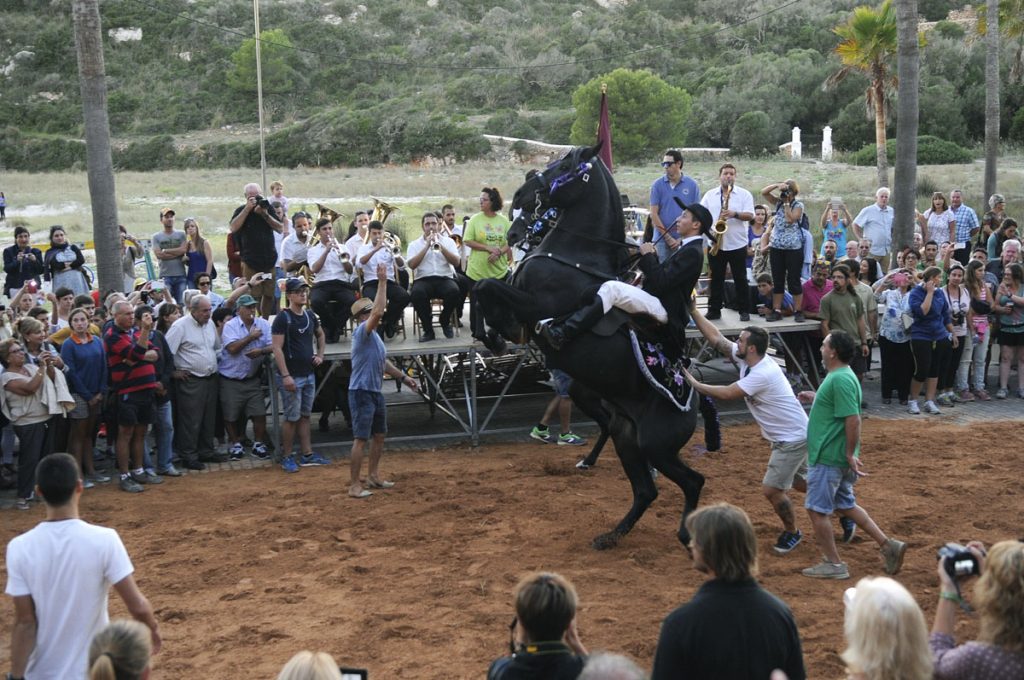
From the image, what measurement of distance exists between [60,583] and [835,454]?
18.7ft

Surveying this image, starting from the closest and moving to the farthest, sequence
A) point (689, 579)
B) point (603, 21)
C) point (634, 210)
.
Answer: point (689, 579) → point (634, 210) → point (603, 21)

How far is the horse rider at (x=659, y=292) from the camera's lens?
966 centimetres

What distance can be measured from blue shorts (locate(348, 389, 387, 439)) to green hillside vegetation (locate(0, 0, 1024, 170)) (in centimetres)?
3507

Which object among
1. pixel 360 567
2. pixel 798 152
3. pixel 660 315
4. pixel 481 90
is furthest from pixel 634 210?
pixel 481 90

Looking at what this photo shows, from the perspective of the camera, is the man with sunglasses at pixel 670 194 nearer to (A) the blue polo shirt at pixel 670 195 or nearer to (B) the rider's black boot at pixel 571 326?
(A) the blue polo shirt at pixel 670 195

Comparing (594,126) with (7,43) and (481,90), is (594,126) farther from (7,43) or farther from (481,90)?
(7,43)

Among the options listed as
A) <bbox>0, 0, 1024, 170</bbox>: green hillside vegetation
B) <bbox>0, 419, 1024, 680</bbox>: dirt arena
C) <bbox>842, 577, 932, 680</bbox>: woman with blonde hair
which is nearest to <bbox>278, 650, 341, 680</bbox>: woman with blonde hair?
<bbox>842, 577, 932, 680</bbox>: woman with blonde hair

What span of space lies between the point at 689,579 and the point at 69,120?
57488 mm

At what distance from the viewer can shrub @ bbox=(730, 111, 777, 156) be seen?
48.6 m

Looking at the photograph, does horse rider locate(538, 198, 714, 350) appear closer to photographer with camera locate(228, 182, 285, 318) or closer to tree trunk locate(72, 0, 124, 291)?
photographer with camera locate(228, 182, 285, 318)

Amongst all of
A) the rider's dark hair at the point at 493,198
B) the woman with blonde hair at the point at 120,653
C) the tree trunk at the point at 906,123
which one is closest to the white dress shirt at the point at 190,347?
the rider's dark hair at the point at 493,198

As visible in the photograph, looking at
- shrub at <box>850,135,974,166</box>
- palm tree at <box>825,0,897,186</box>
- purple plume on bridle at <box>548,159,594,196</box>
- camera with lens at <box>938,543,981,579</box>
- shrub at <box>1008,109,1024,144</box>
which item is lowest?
camera with lens at <box>938,543,981,579</box>

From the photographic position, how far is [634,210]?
2320cm

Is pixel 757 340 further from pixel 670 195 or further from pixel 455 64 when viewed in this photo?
pixel 455 64
